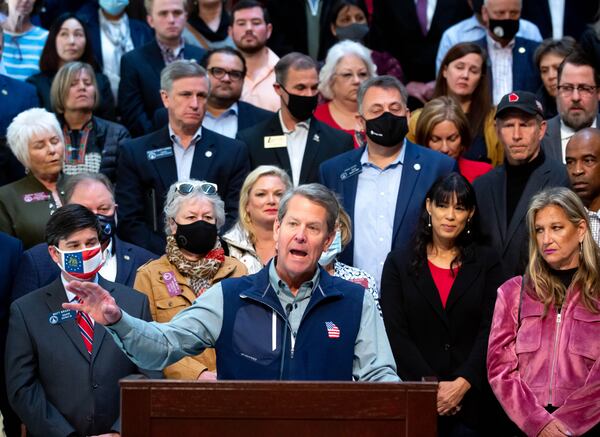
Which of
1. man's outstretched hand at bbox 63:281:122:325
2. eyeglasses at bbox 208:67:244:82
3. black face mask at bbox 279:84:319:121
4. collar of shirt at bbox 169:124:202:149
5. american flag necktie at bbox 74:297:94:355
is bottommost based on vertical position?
american flag necktie at bbox 74:297:94:355

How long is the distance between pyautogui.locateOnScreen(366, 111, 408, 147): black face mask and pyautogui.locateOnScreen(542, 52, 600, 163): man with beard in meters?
1.15

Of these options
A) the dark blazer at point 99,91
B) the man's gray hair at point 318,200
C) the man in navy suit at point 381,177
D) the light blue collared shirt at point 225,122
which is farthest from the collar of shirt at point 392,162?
the dark blazer at point 99,91

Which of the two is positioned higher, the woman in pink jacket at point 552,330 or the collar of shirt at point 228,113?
the collar of shirt at point 228,113

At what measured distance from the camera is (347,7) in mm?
9578

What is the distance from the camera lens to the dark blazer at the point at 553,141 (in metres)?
7.43

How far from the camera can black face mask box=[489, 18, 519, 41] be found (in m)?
8.77

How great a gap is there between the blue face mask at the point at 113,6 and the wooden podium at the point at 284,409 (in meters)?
6.35

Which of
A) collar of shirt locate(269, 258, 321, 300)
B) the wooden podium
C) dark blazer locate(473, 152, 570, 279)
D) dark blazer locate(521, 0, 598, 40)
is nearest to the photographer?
the wooden podium

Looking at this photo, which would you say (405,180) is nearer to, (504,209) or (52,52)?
(504,209)

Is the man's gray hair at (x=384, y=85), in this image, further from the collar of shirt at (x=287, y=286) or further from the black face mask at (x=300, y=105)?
the collar of shirt at (x=287, y=286)

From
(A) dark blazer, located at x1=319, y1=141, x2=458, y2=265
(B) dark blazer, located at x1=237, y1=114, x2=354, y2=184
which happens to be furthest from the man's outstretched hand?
(B) dark blazer, located at x1=237, y1=114, x2=354, y2=184

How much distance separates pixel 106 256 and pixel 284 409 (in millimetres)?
2984

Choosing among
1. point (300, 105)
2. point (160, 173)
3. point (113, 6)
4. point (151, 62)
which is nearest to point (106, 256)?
point (160, 173)

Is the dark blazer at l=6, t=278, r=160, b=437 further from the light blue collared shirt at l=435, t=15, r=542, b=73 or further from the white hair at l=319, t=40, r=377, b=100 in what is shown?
the light blue collared shirt at l=435, t=15, r=542, b=73
